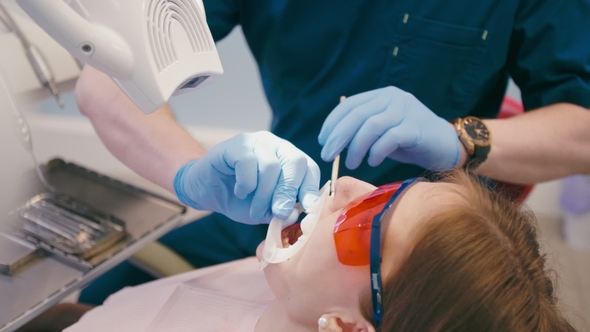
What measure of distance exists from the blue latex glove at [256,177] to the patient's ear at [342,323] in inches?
6.6

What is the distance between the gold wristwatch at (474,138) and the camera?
3.21 ft

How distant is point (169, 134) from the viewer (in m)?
1.06

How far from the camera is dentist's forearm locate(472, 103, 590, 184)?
102 cm

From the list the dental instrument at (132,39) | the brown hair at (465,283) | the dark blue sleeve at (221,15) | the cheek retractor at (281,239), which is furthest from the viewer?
the dark blue sleeve at (221,15)

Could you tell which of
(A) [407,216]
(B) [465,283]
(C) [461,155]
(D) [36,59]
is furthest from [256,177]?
(D) [36,59]

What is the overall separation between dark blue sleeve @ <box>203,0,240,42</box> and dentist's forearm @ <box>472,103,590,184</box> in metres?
0.62

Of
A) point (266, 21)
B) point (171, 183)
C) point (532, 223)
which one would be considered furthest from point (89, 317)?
point (532, 223)

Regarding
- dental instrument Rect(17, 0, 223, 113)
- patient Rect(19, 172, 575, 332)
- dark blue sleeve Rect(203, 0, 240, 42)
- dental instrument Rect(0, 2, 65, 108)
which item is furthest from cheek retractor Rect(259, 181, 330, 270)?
dental instrument Rect(0, 2, 65, 108)

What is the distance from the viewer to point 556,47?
1005mm

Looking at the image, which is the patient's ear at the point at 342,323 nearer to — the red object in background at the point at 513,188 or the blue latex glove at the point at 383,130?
the blue latex glove at the point at 383,130

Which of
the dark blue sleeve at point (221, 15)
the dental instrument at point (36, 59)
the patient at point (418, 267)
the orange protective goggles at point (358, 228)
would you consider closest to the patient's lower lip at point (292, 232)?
the patient at point (418, 267)

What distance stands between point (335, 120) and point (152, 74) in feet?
1.48

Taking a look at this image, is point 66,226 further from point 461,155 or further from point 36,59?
point 461,155

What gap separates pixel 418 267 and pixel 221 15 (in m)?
0.75
